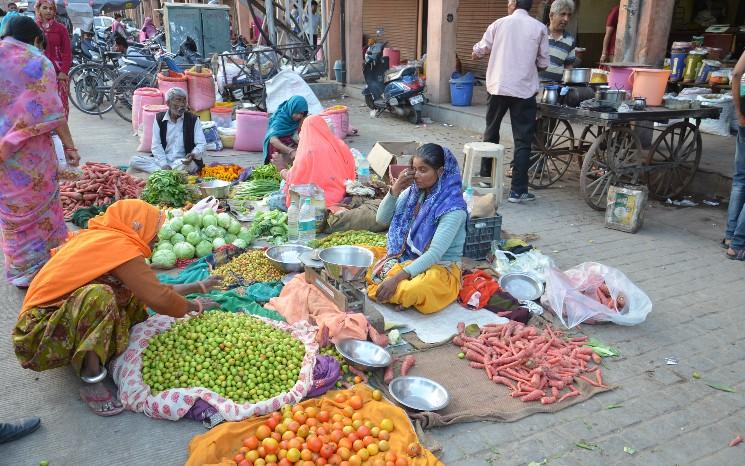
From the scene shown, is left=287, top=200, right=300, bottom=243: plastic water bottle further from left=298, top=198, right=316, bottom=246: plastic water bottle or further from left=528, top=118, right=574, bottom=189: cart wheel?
left=528, top=118, right=574, bottom=189: cart wheel

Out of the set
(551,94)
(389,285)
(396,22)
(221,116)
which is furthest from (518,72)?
(396,22)

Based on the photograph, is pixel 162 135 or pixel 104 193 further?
pixel 162 135

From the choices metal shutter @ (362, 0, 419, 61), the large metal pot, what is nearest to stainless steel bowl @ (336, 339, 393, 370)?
the large metal pot

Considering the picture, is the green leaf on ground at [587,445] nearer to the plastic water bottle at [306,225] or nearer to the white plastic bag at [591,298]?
the white plastic bag at [591,298]

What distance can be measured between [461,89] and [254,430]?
8.81 meters

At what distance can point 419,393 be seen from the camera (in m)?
3.04

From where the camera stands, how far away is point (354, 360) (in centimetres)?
313

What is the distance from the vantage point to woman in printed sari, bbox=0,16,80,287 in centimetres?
374

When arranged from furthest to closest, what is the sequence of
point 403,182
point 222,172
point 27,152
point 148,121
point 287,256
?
point 148,121, point 222,172, point 287,256, point 403,182, point 27,152

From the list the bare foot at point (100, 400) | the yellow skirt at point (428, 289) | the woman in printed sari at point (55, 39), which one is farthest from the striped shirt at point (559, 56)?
the woman in printed sari at point (55, 39)

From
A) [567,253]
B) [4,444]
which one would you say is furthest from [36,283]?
[567,253]

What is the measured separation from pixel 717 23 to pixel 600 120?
23.9 ft

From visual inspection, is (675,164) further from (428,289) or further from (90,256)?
(90,256)

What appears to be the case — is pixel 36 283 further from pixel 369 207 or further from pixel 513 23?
pixel 513 23
